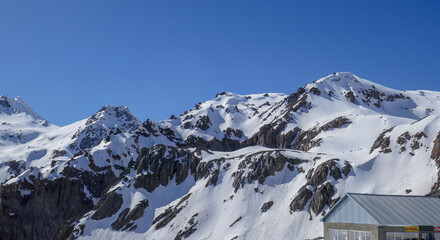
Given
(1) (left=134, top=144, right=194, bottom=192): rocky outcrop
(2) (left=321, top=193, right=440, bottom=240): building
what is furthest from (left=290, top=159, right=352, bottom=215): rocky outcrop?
(2) (left=321, top=193, right=440, bottom=240): building

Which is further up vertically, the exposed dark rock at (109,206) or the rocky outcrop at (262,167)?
the rocky outcrop at (262,167)

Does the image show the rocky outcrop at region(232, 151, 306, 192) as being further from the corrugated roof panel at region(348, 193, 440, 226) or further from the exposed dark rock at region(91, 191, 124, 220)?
the corrugated roof panel at region(348, 193, 440, 226)

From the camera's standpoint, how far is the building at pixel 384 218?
41531 mm

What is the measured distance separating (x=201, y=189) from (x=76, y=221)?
34.9 m

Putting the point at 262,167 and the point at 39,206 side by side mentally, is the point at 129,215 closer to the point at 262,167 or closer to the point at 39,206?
the point at 262,167

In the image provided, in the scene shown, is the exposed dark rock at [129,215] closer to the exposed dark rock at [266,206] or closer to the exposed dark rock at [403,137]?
the exposed dark rock at [266,206]

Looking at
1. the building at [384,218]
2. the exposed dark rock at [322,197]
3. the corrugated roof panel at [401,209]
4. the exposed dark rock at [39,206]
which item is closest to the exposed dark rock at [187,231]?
the exposed dark rock at [322,197]

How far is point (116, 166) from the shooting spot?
17638cm

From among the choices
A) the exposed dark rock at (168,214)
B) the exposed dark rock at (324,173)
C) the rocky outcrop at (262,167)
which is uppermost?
the rocky outcrop at (262,167)

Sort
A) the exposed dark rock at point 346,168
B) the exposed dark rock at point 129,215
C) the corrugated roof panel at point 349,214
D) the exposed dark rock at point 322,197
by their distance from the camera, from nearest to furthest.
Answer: the corrugated roof panel at point 349,214 → the exposed dark rock at point 322,197 → the exposed dark rock at point 346,168 → the exposed dark rock at point 129,215

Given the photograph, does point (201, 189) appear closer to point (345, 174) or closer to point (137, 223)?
point (137, 223)

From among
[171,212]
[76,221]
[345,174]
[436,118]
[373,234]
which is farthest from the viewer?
[76,221]

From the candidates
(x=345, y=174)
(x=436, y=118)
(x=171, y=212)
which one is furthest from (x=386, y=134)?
(x=171, y=212)

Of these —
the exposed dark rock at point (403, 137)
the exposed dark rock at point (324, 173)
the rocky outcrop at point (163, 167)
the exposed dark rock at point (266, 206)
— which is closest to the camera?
the exposed dark rock at point (324, 173)
